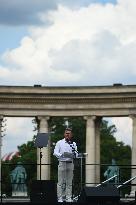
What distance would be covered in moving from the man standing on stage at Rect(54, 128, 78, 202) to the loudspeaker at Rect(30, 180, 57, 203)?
5.47 feet

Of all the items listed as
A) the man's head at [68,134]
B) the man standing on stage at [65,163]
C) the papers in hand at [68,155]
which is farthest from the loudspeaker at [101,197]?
the papers in hand at [68,155]

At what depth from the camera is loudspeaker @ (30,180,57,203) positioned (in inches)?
1428

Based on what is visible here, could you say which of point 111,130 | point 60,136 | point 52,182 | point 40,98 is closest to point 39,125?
point 40,98

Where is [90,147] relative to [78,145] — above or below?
below

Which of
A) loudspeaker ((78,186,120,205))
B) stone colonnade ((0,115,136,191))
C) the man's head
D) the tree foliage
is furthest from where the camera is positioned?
the tree foliage

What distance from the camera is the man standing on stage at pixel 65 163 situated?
126 ft

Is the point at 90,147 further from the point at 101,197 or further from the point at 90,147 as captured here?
the point at 101,197

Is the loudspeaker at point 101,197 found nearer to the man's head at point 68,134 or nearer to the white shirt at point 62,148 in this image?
the man's head at point 68,134

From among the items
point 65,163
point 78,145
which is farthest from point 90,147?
point 78,145

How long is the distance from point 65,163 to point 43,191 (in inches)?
118

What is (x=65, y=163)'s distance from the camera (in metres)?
39.2

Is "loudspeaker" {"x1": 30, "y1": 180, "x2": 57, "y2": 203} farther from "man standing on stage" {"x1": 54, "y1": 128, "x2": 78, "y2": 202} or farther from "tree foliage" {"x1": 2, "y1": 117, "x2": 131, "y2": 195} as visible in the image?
"tree foliage" {"x1": 2, "y1": 117, "x2": 131, "y2": 195}

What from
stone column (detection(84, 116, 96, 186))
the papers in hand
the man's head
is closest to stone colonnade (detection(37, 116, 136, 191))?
stone column (detection(84, 116, 96, 186))

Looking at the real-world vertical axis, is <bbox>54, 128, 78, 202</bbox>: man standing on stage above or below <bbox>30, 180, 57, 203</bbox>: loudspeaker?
above
